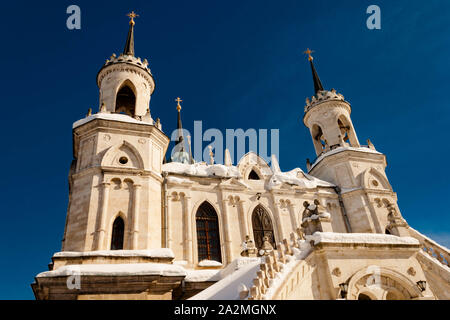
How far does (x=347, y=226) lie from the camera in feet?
69.6

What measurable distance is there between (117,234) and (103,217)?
113 cm

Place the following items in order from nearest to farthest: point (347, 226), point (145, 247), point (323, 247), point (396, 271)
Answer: point (323, 247) < point (396, 271) < point (145, 247) < point (347, 226)

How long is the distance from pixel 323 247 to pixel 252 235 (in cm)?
879

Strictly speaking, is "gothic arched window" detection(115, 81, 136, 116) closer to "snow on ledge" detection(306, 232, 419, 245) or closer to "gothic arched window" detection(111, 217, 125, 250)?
"gothic arched window" detection(111, 217, 125, 250)

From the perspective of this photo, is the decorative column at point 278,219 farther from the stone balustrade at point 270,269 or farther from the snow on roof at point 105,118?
the snow on roof at point 105,118

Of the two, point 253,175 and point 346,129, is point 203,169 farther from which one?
point 346,129

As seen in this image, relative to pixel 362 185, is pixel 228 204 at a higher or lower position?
lower

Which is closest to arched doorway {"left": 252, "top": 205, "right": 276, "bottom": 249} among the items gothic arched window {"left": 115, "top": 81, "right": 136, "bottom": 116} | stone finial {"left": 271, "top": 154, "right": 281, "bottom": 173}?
stone finial {"left": 271, "top": 154, "right": 281, "bottom": 173}

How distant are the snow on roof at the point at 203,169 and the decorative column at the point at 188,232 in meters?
1.97

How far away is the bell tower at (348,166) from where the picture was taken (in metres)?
21.2

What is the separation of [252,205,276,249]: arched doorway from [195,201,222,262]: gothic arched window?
250 centimetres

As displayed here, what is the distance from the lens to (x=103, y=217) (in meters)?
15.2
